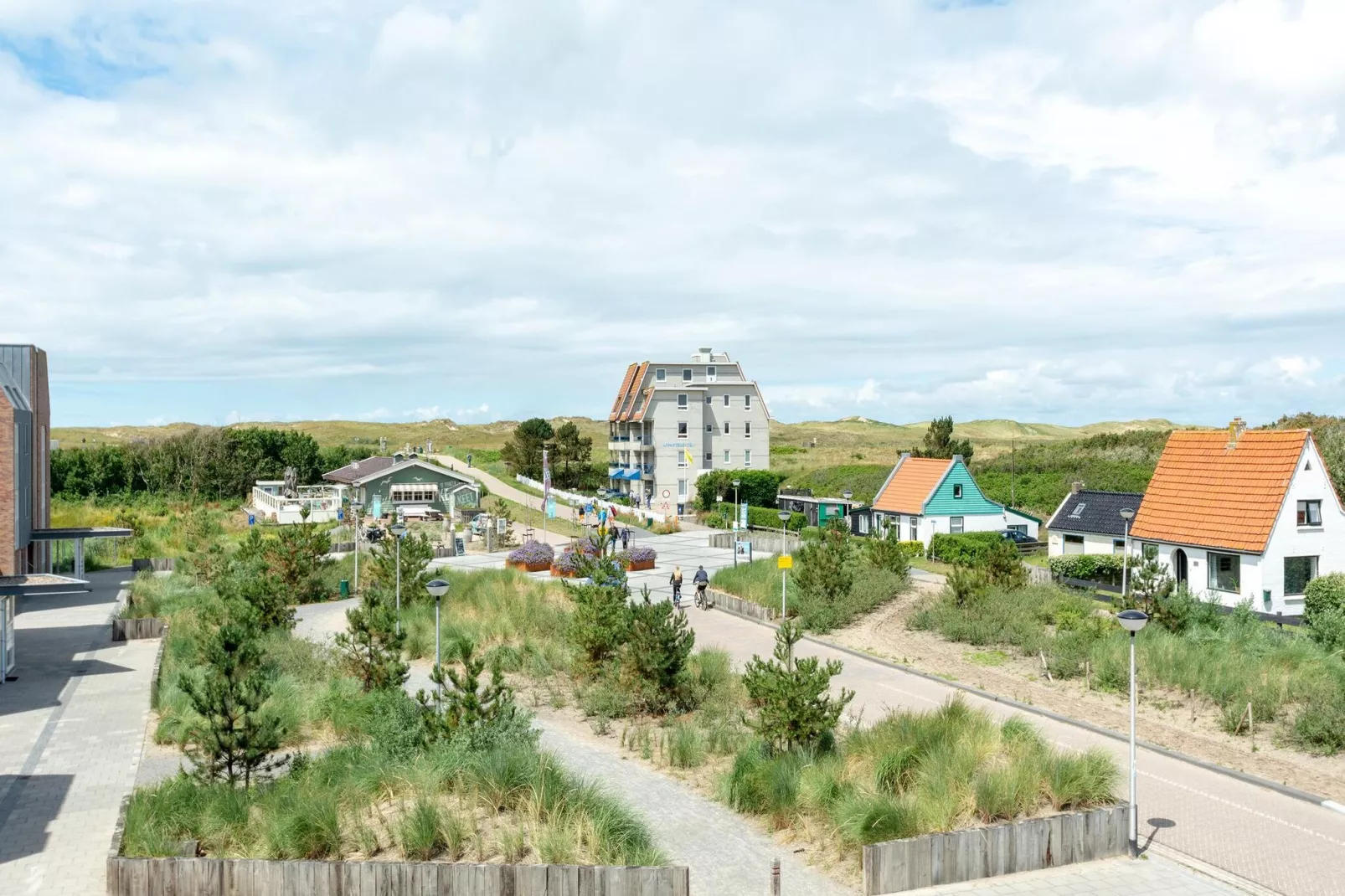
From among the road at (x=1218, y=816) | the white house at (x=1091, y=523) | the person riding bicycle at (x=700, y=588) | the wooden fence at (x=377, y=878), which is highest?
the white house at (x=1091, y=523)

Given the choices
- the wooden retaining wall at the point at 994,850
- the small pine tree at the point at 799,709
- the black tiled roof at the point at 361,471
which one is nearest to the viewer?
the wooden retaining wall at the point at 994,850

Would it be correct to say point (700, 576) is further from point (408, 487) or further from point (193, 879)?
point (408, 487)

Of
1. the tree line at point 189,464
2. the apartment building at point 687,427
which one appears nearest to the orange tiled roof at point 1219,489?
the apartment building at point 687,427

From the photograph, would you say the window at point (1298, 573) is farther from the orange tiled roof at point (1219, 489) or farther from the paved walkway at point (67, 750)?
the paved walkway at point (67, 750)

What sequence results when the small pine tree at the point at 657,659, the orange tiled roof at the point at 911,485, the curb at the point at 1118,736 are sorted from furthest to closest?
1. the orange tiled roof at the point at 911,485
2. the small pine tree at the point at 657,659
3. the curb at the point at 1118,736

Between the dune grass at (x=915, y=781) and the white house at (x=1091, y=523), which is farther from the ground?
the white house at (x=1091, y=523)
